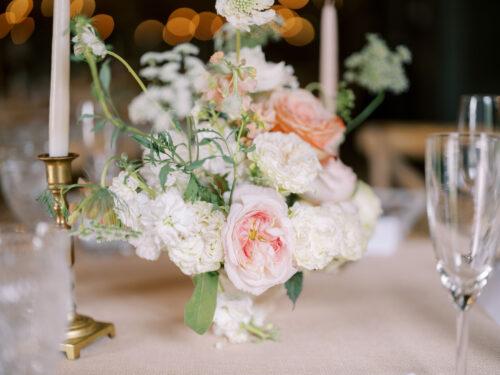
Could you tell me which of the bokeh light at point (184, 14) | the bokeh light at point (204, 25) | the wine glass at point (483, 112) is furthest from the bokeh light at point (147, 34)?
the wine glass at point (483, 112)

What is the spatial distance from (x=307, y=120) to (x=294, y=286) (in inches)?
9.2

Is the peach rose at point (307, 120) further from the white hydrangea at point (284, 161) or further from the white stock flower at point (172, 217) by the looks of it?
the white stock flower at point (172, 217)

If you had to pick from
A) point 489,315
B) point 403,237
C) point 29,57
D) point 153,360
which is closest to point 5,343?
point 153,360

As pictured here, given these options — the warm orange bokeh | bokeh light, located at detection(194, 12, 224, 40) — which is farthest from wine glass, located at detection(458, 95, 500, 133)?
bokeh light, located at detection(194, 12, 224, 40)

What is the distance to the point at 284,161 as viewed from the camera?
75 cm

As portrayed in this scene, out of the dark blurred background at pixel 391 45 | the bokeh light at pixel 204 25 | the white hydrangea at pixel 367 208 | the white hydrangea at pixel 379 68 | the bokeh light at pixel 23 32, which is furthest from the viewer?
the bokeh light at pixel 204 25

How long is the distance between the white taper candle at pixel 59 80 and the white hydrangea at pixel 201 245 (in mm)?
205

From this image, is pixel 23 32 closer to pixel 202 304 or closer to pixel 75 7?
pixel 75 7

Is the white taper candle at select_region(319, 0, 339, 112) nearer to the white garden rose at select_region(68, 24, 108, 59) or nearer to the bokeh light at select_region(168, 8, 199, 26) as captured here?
the white garden rose at select_region(68, 24, 108, 59)

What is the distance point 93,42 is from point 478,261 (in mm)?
497

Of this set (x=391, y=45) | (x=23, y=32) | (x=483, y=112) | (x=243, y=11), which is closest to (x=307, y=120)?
(x=243, y=11)

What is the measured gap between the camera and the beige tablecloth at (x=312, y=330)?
0.75 m

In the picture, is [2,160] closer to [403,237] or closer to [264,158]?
[264,158]

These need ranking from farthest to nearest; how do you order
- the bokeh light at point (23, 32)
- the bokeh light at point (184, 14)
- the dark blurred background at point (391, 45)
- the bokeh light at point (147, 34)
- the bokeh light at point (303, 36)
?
the bokeh light at point (303, 36)
the bokeh light at point (184, 14)
the bokeh light at point (147, 34)
the bokeh light at point (23, 32)
the dark blurred background at point (391, 45)
